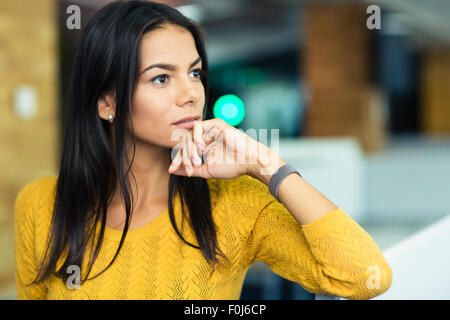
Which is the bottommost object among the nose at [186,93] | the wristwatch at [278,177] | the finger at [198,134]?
the wristwatch at [278,177]

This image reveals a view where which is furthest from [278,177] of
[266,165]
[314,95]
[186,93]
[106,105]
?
[314,95]

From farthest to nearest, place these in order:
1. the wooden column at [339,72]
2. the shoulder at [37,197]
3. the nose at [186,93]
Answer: the wooden column at [339,72] < the shoulder at [37,197] < the nose at [186,93]

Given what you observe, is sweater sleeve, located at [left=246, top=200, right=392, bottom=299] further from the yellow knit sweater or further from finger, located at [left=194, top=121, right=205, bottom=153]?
finger, located at [left=194, top=121, right=205, bottom=153]

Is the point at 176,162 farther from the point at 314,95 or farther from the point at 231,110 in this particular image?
the point at 314,95

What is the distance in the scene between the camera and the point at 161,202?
1.31 m

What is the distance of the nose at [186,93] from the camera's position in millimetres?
1146

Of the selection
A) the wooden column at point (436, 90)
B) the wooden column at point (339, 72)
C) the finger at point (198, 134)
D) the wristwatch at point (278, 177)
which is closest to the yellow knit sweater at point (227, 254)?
the wristwatch at point (278, 177)

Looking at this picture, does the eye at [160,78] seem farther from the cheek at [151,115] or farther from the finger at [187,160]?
the finger at [187,160]

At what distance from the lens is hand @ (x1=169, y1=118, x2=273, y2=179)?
3.62 ft

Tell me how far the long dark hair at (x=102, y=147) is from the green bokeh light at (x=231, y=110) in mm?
53

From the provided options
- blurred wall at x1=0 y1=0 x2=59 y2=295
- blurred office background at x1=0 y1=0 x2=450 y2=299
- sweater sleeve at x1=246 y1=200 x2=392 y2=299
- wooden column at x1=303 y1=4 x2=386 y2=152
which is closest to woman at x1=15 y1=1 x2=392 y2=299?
sweater sleeve at x1=246 y1=200 x2=392 y2=299

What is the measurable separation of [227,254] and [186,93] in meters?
0.38

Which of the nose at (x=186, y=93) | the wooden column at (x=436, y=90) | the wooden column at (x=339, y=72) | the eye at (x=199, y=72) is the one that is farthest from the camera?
the wooden column at (x=436, y=90)
